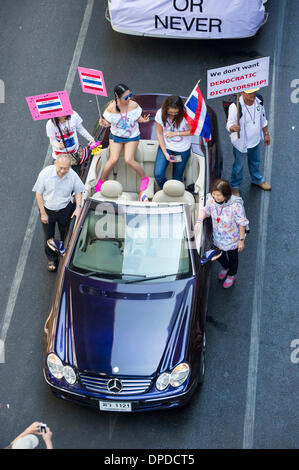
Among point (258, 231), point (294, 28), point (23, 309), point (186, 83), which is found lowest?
point (23, 309)

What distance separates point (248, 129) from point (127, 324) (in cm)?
333

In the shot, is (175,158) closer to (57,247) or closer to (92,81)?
(92,81)

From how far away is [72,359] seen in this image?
693cm

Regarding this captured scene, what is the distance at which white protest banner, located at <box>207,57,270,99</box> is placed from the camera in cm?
834

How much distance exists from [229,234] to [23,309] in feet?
9.21

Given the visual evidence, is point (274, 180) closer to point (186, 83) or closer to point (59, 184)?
point (186, 83)

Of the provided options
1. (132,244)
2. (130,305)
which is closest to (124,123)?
(132,244)

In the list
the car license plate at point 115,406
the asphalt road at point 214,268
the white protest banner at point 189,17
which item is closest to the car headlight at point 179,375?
the car license plate at point 115,406

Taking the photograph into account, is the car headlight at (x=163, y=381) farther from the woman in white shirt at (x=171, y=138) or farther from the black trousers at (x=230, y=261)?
the woman in white shirt at (x=171, y=138)

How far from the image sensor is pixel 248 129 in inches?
347

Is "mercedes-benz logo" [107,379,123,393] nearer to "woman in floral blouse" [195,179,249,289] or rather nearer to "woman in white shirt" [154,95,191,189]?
"woman in floral blouse" [195,179,249,289]

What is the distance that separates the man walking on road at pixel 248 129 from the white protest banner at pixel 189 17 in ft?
8.86

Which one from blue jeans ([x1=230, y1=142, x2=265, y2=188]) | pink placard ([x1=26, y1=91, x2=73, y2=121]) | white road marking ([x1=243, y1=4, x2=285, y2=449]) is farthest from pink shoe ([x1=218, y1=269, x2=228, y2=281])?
pink placard ([x1=26, y1=91, x2=73, y2=121])

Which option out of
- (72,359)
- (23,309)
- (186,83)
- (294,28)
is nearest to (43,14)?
(186,83)
